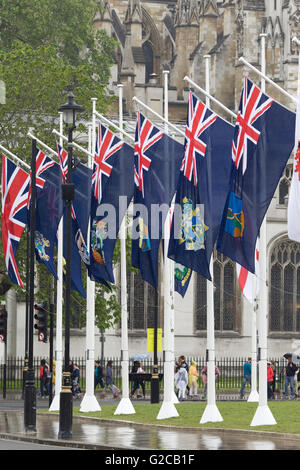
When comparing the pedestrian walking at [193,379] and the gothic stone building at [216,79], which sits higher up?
the gothic stone building at [216,79]

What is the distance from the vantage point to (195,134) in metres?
25.3

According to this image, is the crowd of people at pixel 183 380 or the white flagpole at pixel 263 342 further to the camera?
the crowd of people at pixel 183 380

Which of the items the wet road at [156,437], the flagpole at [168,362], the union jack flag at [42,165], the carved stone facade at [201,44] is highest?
the carved stone facade at [201,44]

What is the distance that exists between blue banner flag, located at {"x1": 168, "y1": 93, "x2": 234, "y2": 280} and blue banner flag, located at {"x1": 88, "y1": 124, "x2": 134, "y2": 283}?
3.05 m

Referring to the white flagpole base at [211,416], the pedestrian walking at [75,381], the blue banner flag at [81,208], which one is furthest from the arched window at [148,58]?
the white flagpole base at [211,416]

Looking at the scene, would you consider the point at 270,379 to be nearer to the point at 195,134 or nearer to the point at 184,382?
the point at 184,382

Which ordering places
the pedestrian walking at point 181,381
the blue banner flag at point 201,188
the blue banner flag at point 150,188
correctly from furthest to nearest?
the pedestrian walking at point 181,381 → the blue banner flag at point 150,188 → the blue banner flag at point 201,188

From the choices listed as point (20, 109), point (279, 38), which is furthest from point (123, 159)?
point (279, 38)

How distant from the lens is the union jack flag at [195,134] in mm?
25125

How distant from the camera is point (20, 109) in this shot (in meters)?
45.2

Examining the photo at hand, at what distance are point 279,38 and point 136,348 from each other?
63.4 feet

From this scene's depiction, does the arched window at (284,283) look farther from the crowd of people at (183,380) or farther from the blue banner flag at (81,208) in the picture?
the blue banner flag at (81,208)

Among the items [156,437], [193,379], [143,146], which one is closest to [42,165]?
[143,146]

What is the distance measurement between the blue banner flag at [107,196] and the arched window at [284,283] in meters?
34.0
